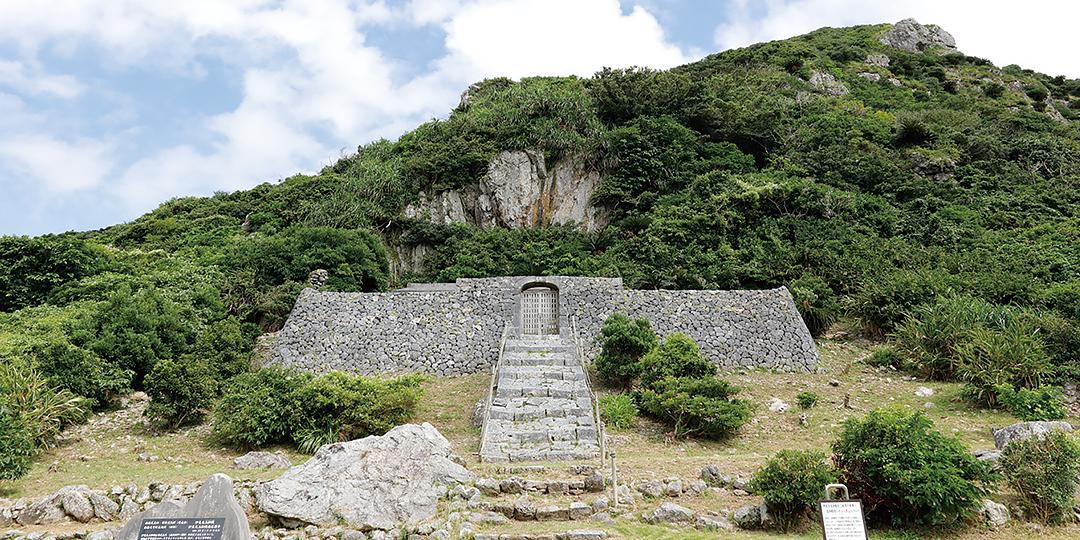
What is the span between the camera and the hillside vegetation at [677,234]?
52.5 feet

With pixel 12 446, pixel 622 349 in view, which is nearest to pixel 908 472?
pixel 622 349

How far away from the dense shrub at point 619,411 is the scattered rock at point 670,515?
206 inches

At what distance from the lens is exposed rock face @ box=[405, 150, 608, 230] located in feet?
106

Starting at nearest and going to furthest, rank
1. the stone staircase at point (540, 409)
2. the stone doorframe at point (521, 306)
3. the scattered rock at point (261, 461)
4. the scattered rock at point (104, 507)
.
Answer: the scattered rock at point (104, 507) < the scattered rock at point (261, 461) < the stone staircase at point (540, 409) < the stone doorframe at point (521, 306)

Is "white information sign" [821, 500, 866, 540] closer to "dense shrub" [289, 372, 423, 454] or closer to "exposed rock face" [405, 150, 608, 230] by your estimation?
"dense shrub" [289, 372, 423, 454]

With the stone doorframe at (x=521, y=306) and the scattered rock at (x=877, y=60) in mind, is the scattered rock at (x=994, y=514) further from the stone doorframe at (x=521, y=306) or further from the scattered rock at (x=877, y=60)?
the scattered rock at (x=877, y=60)

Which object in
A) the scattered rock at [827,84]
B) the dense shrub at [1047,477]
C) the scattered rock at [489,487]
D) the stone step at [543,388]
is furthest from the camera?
the scattered rock at [827,84]

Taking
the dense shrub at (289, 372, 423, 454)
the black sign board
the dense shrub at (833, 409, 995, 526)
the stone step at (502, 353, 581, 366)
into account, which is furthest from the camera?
the stone step at (502, 353, 581, 366)

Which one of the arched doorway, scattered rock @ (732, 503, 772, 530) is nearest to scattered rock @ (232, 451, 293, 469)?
scattered rock @ (732, 503, 772, 530)

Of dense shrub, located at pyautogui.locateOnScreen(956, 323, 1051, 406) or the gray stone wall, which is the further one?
the gray stone wall

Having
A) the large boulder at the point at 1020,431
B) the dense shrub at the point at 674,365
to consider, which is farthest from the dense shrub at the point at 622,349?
the large boulder at the point at 1020,431

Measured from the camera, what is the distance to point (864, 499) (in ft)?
25.2

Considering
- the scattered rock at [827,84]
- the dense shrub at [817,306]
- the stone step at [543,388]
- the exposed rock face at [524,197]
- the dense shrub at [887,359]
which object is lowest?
Answer: the stone step at [543,388]

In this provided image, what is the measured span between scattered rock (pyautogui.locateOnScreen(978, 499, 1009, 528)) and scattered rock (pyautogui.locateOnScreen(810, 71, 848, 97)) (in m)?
47.2
